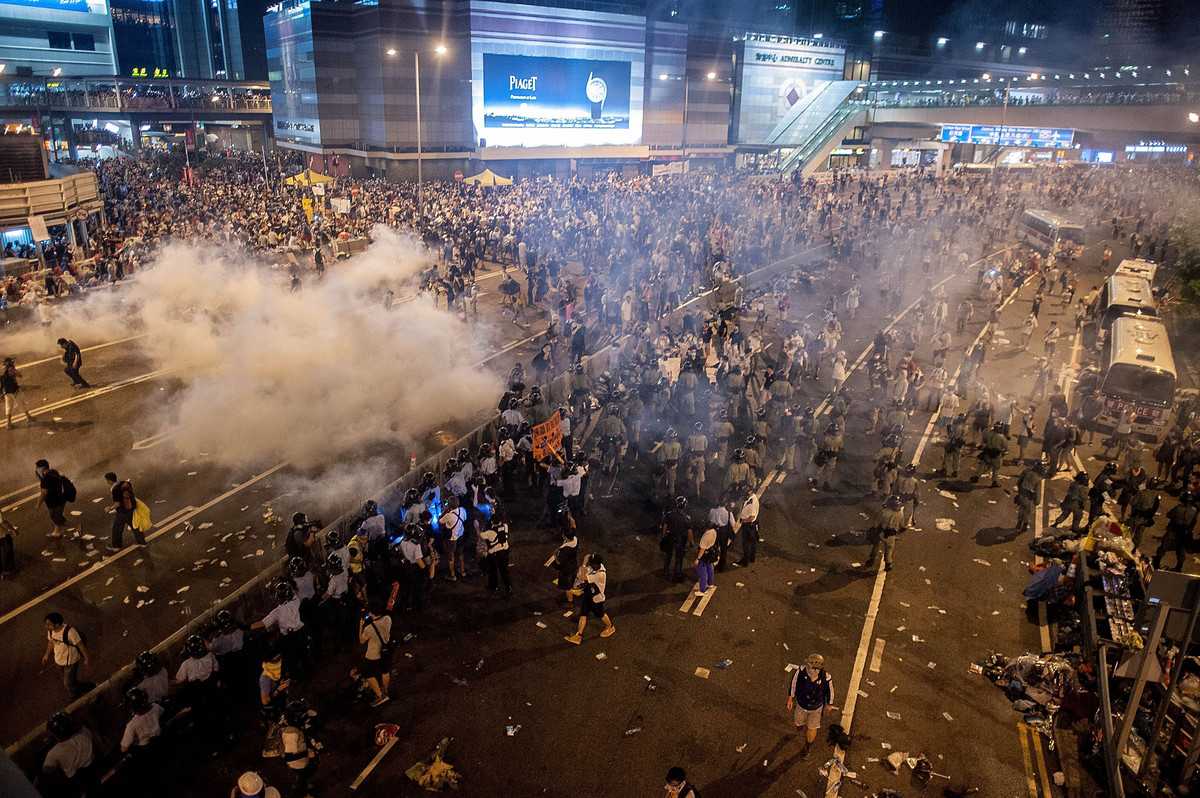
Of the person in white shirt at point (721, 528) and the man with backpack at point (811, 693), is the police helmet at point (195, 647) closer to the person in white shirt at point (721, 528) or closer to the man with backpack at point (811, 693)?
the man with backpack at point (811, 693)

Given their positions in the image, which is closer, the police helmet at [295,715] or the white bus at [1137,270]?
the police helmet at [295,715]

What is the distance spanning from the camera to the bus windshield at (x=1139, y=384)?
Answer: 53.8ft

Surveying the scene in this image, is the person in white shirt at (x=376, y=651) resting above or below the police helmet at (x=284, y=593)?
below

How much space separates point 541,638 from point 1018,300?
89.5 ft

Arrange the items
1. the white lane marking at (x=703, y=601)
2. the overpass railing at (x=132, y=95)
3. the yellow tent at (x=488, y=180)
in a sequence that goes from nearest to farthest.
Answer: the white lane marking at (x=703, y=601)
the yellow tent at (x=488, y=180)
the overpass railing at (x=132, y=95)

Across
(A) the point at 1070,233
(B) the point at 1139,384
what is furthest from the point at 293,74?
(B) the point at 1139,384

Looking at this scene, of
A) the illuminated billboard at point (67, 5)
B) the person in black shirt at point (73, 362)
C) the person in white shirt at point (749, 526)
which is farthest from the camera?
the illuminated billboard at point (67, 5)

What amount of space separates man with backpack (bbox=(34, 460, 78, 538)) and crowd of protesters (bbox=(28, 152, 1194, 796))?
3510 millimetres

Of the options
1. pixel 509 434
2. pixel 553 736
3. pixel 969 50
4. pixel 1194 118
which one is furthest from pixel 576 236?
pixel 969 50

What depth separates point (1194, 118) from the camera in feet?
113

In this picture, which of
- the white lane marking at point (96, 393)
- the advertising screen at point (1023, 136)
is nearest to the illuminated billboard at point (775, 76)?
the advertising screen at point (1023, 136)

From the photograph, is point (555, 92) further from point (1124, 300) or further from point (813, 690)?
point (813, 690)

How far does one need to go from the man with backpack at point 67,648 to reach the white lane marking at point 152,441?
7.13 metres

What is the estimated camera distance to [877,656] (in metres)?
9.05
